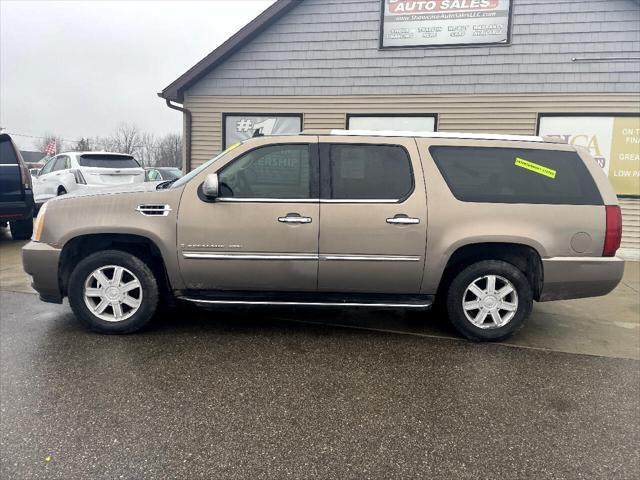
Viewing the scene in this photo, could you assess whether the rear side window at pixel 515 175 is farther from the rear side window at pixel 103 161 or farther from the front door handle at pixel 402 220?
the rear side window at pixel 103 161

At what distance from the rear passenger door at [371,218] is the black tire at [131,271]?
1483 millimetres

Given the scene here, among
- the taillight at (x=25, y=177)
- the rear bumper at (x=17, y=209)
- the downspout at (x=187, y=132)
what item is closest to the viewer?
the rear bumper at (x=17, y=209)

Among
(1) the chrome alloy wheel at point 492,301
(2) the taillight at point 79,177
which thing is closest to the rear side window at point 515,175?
(1) the chrome alloy wheel at point 492,301

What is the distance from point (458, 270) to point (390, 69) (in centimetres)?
588

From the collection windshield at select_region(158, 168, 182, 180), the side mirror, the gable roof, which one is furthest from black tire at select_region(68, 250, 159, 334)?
windshield at select_region(158, 168, 182, 180)

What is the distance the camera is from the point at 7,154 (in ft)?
25.5

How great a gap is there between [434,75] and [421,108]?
63 cm

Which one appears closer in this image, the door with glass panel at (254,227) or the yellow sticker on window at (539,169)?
the door with glass panel at (254,227)

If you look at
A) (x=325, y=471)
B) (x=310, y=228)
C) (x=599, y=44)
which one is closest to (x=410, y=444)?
(x=325, y=471)

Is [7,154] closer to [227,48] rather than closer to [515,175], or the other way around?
[227,48]

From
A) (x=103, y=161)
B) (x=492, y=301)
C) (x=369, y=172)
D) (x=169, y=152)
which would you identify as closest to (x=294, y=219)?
(x=369, y=172)

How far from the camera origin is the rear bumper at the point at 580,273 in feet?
13.1

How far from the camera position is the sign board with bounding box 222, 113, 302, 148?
9.51 metres

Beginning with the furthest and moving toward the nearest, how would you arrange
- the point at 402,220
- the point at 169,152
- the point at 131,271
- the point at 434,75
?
the point at 169,152, the point at 434,75, the point at 131,271, the point at 402,220
